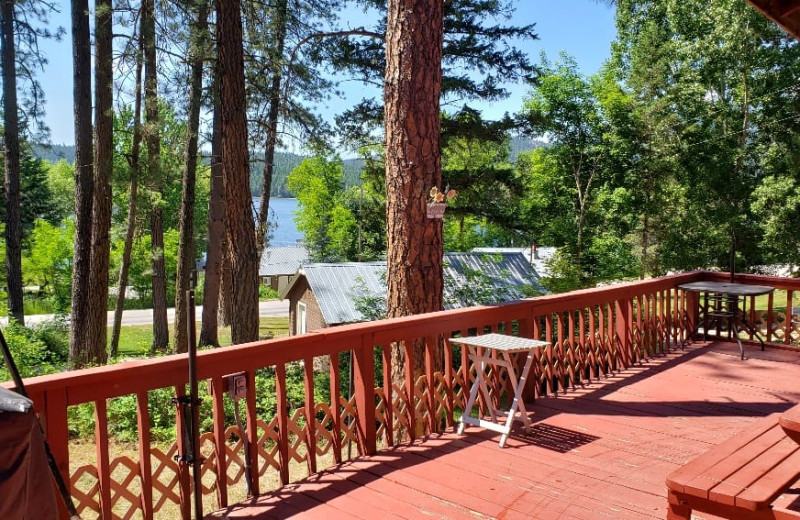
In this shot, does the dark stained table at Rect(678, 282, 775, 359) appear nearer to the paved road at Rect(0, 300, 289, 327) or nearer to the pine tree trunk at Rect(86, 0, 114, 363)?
the pine tree trunk at Rect(86, 0, 114, 363)

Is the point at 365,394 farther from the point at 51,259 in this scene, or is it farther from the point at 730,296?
the point at 51,259

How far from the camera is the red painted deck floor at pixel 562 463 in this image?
301cm

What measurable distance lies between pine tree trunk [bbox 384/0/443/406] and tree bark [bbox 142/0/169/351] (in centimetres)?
682

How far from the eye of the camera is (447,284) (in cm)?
1286

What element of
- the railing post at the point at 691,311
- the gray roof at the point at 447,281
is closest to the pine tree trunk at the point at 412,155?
the railing post at the point at 691,311

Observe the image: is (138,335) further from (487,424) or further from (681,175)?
(487,424)

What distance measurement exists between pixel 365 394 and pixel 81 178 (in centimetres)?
868

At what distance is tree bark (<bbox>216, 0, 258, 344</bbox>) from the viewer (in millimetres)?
8773

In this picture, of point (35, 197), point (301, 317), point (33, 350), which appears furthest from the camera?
point (35, 197)

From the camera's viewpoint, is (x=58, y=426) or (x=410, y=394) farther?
(x=410, y=394)

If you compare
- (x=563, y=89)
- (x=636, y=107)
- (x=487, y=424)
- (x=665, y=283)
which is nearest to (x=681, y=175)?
(x=636, y=107)

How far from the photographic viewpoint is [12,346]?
10531 millimetres

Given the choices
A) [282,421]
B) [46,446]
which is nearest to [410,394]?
[282,421]

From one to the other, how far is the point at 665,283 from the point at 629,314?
3.20 feet
